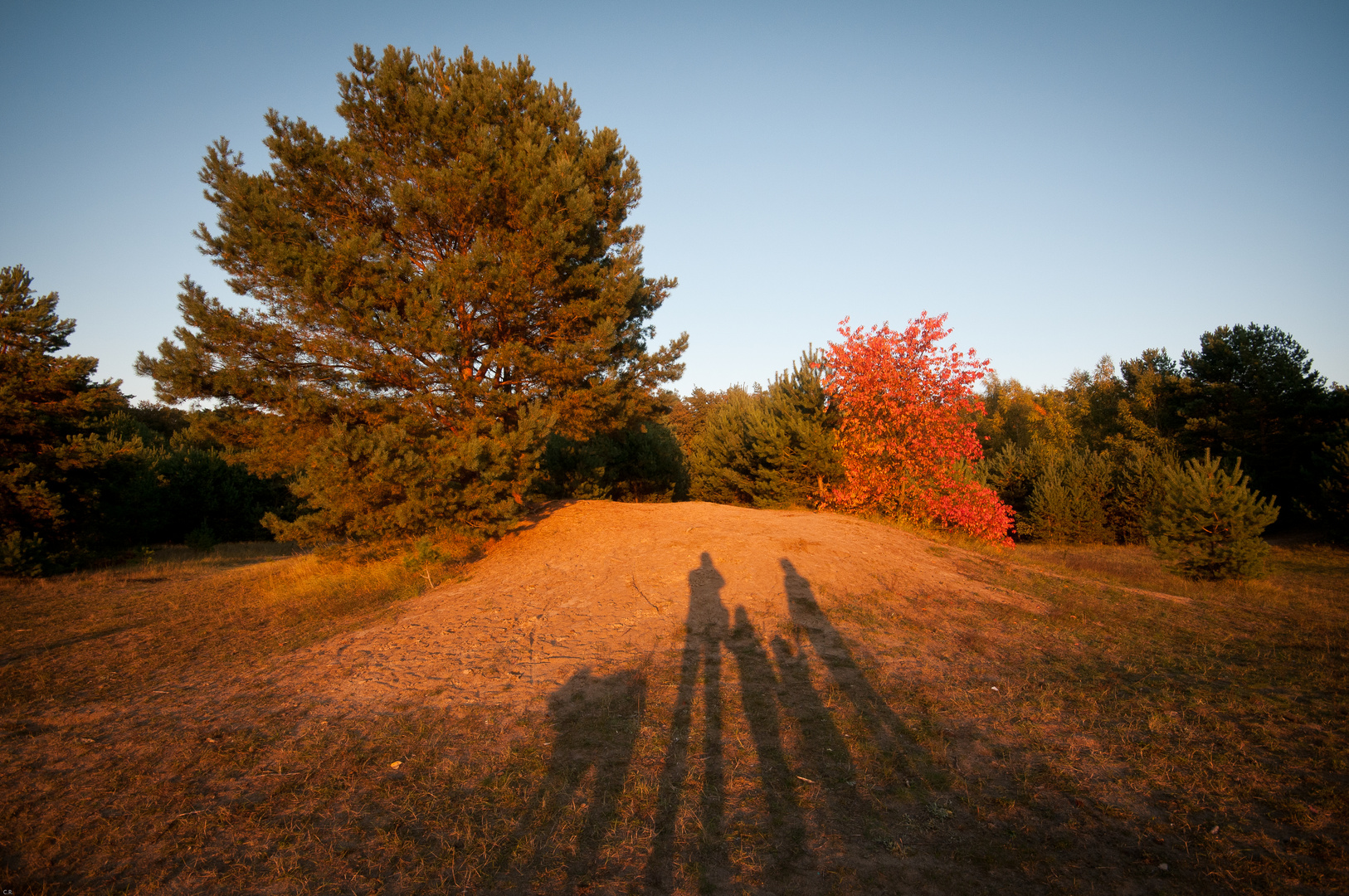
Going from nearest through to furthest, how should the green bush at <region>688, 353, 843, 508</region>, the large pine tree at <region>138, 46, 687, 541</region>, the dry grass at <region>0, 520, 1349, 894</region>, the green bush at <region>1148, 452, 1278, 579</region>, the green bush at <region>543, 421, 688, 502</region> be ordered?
the dry grass at <region>0, 520, 1349, 894</region>, the large pine tree at <region>138, 46, 687, 541</region>, the green bush at <region>1148, 452, 1278, 579</region>, the green bush at <region>688, 353, 843, 508</region>, the green bush at <region>543, 421, 688, 502</region>

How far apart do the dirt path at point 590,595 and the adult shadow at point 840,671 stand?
214 mm

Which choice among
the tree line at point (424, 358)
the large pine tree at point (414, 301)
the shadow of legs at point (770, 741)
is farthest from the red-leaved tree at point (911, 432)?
the shadow of legs at point (770, 741)

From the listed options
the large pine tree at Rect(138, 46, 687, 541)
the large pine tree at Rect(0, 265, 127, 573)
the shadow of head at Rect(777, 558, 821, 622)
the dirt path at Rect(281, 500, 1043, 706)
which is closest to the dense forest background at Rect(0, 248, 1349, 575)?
the large pine tree at Rect(0, 265, 127, 573)

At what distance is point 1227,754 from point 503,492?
949 centimetres

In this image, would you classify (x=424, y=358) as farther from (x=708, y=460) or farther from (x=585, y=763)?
(x=708, y=460)

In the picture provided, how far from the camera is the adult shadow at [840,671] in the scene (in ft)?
13.4

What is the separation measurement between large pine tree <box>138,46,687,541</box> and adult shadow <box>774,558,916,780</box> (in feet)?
16.1

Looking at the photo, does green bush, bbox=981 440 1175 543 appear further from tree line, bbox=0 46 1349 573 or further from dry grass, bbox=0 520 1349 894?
dry grass, bbox=0 520 1349 894

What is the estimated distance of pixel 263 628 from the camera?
7551 millimetres

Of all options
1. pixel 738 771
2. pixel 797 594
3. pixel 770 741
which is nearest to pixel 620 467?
pixel 797 594

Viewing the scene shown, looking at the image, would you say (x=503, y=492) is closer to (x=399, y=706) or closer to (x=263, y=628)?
(x=263, y=628)

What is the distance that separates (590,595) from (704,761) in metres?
3.96

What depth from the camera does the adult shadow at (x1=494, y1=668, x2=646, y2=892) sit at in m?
2.98

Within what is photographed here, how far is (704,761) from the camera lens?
12.8 ft
